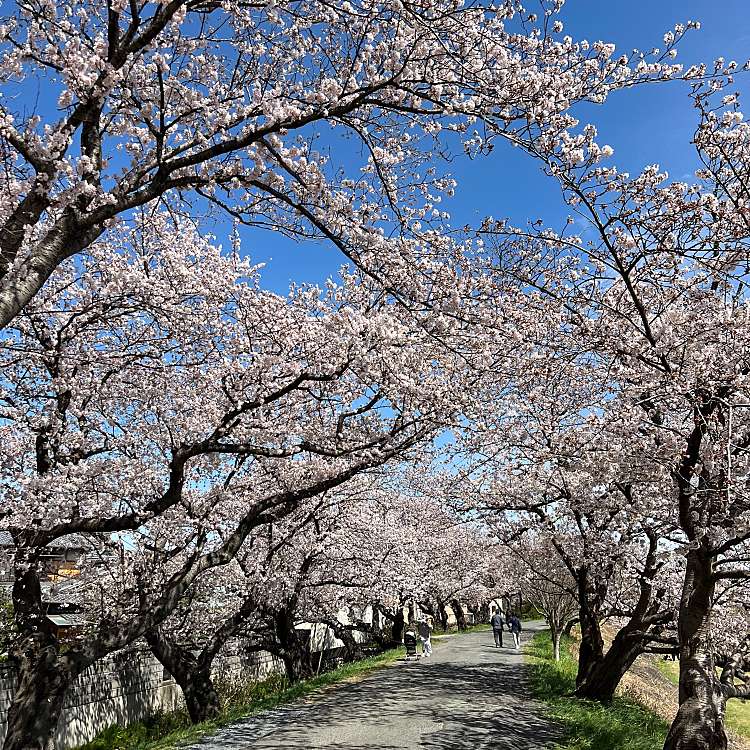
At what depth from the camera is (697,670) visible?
765cm

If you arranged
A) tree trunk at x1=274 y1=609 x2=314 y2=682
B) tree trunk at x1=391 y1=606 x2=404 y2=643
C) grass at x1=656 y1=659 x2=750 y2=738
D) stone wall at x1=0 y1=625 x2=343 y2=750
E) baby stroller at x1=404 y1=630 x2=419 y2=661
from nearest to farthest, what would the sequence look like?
stone wall at x1=0 y1=625 x2=343 y2=750
tree trunk at x1=274 y1=609 x2=314 y2=682
grass at x1=656 y1=659 x2=750 y2=738
baby stroller at x1=404 y1=630 x2=419 y2=661
tree trunk at x1=391 y1=606 x2=404 y2=643

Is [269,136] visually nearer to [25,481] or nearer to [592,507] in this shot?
[25,481]

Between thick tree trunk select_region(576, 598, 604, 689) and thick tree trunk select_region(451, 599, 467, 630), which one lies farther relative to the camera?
thick tree trunk select_region(451, 599, 467, 630)

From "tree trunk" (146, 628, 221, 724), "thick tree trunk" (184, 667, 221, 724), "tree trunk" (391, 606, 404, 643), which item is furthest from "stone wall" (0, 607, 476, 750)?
"tree trunk" (391, 606, 404, 643)

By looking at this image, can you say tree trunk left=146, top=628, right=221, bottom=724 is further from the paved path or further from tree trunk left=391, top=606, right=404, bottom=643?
tree trunk left=391, top=606, right=404, bottom=643

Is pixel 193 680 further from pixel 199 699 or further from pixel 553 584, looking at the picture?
pixel 553 584

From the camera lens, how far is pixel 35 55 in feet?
16.2

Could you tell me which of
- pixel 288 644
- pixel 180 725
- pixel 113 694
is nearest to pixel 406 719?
pixel 180 725

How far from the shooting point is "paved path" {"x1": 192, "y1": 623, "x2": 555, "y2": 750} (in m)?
9.66

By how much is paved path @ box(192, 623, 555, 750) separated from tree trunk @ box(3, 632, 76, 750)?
2.29 metres

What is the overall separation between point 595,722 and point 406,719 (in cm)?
347

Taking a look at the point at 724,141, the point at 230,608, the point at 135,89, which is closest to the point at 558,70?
the point at 724,141

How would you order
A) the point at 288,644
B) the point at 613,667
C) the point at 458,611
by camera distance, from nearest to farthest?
the point at 613,667, the point at 288,644, the point at 458,611

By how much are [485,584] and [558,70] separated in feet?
196
